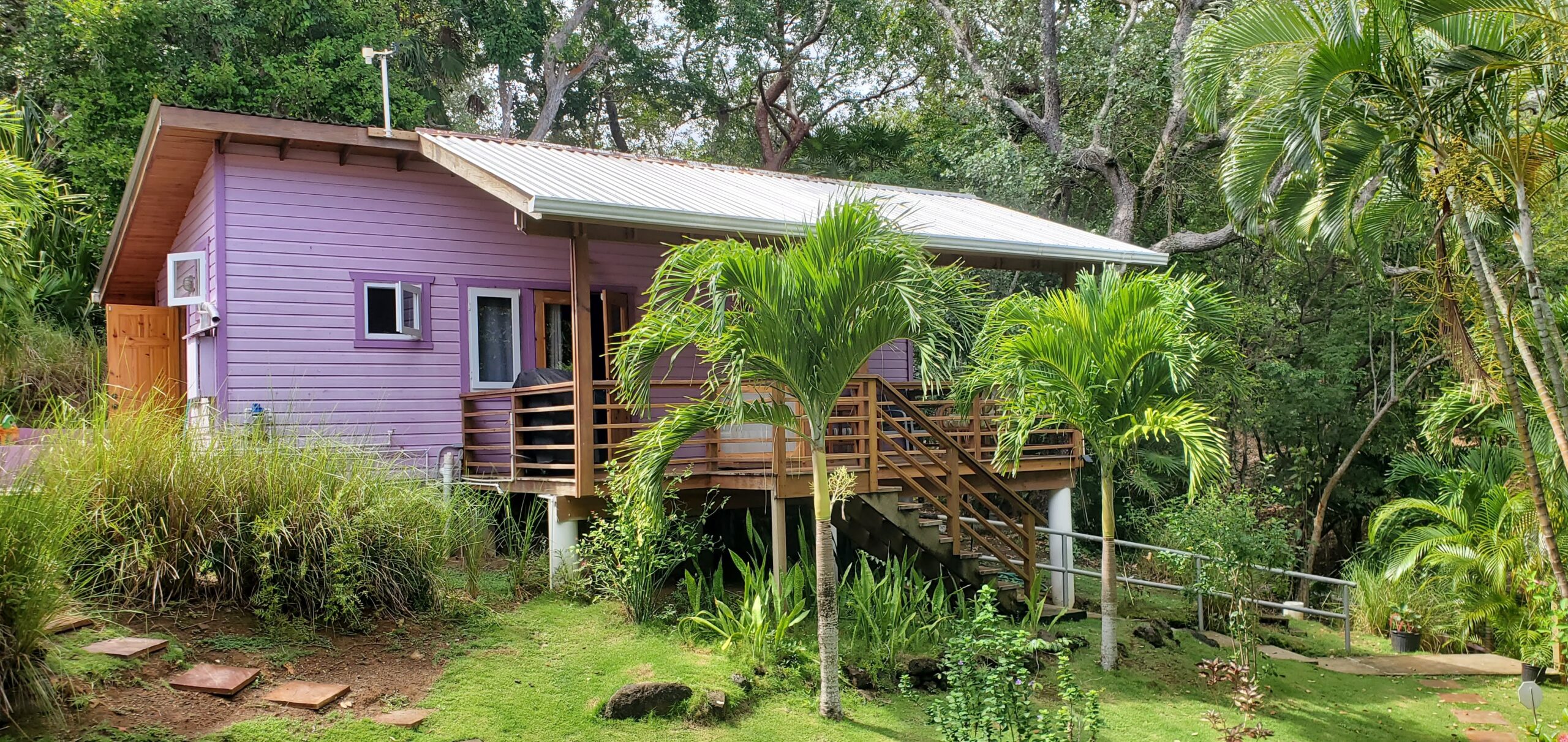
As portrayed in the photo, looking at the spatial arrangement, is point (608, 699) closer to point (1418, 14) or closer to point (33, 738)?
point (33, 738)

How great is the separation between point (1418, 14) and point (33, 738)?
920 centimetres

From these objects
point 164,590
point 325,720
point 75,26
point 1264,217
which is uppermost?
point 75,26

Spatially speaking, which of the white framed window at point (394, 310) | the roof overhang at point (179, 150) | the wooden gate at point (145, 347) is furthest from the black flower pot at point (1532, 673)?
the wooden gate at point (145, 347)

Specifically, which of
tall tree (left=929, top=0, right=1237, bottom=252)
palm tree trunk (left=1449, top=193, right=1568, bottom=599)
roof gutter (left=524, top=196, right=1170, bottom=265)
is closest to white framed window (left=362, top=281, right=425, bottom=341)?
roof gutter (left=524, top=196, right=1170, bottom=265)

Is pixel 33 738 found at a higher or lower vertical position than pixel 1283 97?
lower

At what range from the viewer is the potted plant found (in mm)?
10617

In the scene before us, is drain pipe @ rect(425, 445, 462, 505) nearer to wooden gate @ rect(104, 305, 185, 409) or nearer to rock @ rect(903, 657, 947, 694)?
wooden gate @ rect(104, 305, 185, 409)

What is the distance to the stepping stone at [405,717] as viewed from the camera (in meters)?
5.41

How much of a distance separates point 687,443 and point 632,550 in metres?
0.95

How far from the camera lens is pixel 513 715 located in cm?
579

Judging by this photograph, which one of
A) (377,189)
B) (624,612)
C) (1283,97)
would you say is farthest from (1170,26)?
(624,612)

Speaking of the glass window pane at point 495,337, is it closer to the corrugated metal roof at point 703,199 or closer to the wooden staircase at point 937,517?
the corrugated metal roof at point 703,199

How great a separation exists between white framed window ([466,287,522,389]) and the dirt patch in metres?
4.83

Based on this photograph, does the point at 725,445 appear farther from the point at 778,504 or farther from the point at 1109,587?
the point at 1109,587
